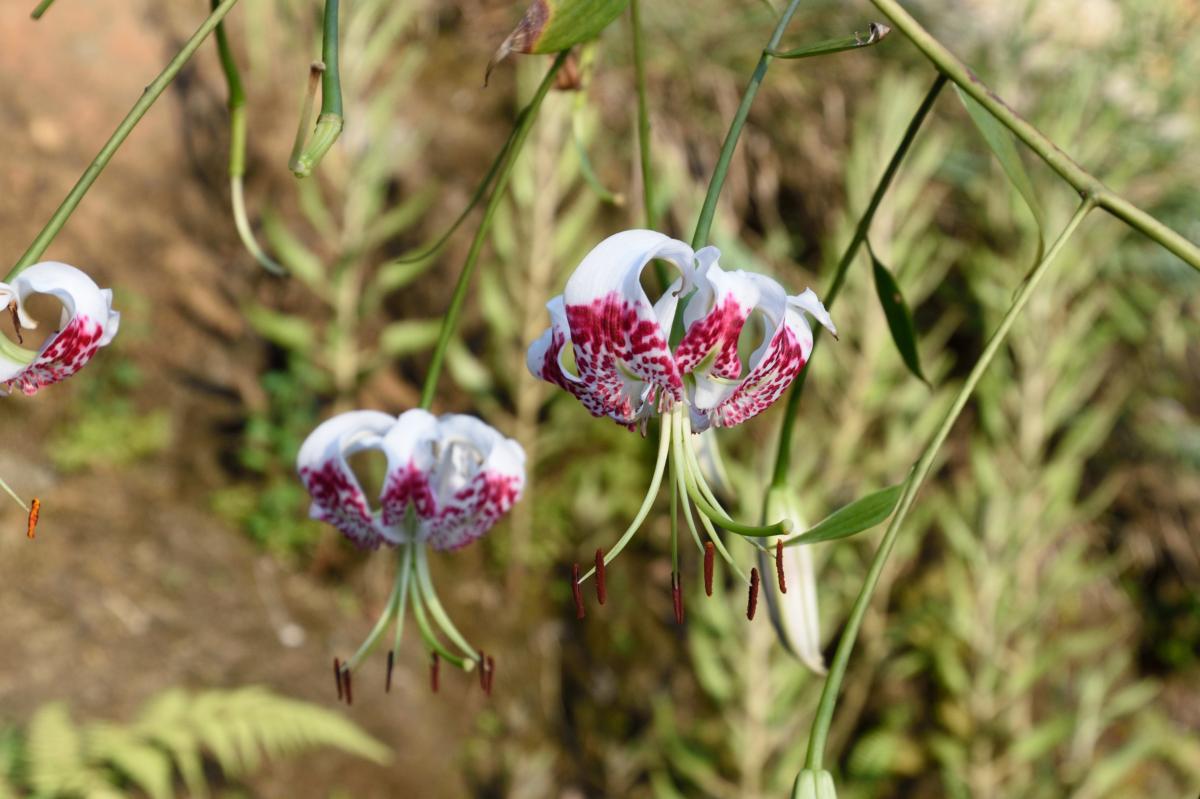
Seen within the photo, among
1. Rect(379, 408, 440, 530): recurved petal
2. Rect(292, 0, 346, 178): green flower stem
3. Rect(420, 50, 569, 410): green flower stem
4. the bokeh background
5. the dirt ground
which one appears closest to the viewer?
Rect(292, 0, 346, 178): green flower stem

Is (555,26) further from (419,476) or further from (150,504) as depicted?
(150,504)

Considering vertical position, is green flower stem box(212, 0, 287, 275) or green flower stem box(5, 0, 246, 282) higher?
green flower stem box(212, 0, 287, 275)

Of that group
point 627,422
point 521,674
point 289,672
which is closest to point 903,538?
point 521,674

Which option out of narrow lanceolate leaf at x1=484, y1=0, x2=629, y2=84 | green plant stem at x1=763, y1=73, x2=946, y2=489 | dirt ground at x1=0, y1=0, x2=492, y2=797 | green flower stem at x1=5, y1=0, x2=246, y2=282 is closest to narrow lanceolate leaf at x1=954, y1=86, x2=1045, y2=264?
green plant stem at x1=763, y1=73, x2=946, y2=489

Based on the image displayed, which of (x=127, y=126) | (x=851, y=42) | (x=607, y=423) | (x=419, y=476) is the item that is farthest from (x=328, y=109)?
(x=607, y=423)

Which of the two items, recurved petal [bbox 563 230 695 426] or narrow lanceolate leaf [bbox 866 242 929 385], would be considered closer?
recurved petal [bbox 563 230 695 426]

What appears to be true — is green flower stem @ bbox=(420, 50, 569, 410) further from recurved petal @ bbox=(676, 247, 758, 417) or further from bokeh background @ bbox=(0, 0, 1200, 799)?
bokeh background @ bbox=(0, 0, 1200, 799)

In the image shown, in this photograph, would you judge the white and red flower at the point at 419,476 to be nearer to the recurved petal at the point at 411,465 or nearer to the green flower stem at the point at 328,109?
the recurved petal at the point at 411,465
